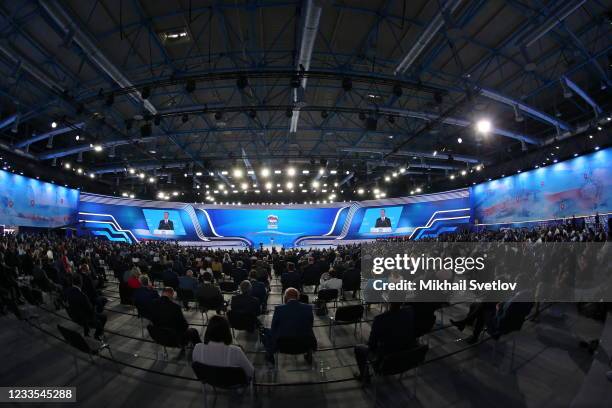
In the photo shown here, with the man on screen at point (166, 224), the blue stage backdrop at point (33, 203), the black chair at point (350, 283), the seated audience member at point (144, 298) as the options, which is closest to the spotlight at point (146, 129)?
the seated audience member at point (144, 298)

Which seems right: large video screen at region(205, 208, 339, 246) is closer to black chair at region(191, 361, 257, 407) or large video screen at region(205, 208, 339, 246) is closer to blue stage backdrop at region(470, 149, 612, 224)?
blue stage backdrop at region(470, 149, 612, 224)

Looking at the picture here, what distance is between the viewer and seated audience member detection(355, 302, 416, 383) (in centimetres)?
324

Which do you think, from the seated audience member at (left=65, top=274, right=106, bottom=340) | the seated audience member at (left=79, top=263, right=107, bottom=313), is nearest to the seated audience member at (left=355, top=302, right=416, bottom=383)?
the seated audience member at (left=65, top=274, right=106, bottom=340)

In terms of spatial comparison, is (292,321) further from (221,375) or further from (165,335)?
(165,335)

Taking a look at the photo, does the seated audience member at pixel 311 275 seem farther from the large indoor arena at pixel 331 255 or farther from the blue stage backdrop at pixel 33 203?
the blue stage backdrop at pixel 33 203

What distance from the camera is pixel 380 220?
2828cm

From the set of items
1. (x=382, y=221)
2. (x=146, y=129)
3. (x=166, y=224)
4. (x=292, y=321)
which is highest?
(x=146, y=129)

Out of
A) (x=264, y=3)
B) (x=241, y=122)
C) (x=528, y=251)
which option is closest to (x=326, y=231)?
(x=241, y=122)

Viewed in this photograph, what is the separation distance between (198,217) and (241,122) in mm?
17558

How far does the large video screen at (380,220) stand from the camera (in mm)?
27656

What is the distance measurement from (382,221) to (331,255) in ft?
55.0

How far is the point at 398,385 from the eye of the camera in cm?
344

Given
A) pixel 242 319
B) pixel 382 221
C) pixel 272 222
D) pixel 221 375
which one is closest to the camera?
pixel 221 375

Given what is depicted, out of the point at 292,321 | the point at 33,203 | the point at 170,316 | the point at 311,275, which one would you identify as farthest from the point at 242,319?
the point at 33,203
